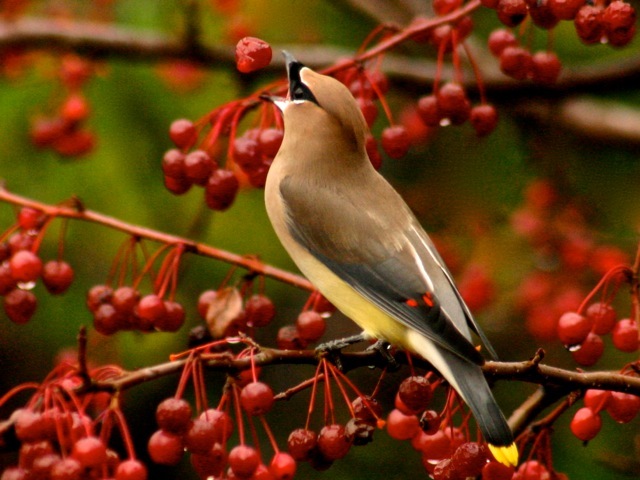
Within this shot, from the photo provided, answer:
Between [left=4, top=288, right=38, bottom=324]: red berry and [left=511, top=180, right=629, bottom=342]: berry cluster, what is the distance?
208 cm

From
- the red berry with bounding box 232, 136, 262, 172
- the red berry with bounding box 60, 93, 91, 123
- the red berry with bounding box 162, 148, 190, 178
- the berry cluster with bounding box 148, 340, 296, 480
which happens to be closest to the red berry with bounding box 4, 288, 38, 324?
the red berry with bounding box 162, 148, 190, 178

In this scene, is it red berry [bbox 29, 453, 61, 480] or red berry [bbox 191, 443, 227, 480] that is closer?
red berry [bbox 29, 453, 61, 480]

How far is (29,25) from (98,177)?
0.67 metres

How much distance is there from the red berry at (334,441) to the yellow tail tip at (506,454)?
30 cm

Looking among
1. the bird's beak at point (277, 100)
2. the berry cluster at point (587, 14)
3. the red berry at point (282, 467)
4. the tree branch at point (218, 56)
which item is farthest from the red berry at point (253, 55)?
the tree branch at point (218, 56)

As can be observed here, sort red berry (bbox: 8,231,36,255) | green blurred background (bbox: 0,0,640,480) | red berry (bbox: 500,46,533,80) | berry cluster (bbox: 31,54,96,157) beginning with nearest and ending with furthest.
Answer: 1. red berry (bbox: 8,231,36,255)
2. red berry (bbox: 500,46,533,80)
3. berry cluster (bbox: 31,54,96,157)
4. green blurred background (bbox: 0,0,640,480)

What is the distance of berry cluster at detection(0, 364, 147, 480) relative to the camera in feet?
6.56

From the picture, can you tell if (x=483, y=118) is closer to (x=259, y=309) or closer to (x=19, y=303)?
(x=259, y=309)

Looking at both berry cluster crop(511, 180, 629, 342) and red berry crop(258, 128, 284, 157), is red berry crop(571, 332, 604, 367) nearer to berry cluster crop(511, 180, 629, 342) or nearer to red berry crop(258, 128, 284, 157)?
red berry crop(258, 128, 284, 157)

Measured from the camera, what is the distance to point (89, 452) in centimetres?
201

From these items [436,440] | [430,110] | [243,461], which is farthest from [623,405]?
[430,110]

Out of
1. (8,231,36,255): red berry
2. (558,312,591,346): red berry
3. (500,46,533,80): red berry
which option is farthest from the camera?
(500,46,533,80): red berry

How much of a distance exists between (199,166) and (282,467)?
0.92m

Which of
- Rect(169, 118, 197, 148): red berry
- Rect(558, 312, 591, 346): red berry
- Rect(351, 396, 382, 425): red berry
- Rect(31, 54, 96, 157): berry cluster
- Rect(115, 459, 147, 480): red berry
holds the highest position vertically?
Rect(169, 118, 197, 148): red berry
